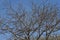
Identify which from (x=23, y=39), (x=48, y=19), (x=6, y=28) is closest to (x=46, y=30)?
(x=48, y=19)

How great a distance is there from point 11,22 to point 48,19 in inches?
111

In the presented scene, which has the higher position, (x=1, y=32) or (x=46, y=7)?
(x=46, y=7)

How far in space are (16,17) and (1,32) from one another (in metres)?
1.83

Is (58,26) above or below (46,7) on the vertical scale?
below

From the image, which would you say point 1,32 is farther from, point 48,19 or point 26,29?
point 48,19

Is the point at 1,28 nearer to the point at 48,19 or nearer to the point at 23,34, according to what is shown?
the point at 23,34

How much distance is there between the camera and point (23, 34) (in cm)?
1639

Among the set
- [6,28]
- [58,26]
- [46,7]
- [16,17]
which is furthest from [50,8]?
[6,28]

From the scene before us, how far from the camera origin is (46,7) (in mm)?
16312

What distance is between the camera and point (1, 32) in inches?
661

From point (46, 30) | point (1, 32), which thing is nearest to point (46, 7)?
point (46, 30)

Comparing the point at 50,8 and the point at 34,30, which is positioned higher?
the point at 50,8

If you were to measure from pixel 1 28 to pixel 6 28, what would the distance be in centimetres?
39

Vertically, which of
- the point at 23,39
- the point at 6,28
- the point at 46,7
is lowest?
the point at 23,39
